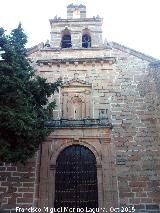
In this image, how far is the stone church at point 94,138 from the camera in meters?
12.7

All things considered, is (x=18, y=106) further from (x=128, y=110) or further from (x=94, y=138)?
(x=128, y=110)

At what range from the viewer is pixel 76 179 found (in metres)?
13.2

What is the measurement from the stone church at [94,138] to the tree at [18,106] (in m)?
2.25

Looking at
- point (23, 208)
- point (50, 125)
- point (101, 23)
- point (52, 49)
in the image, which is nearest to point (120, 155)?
point (50, 125)

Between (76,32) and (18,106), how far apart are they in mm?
7402

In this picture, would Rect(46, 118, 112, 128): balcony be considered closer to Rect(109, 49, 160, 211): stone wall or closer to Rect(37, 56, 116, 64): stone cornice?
Rect(109, 49, 160, 211): stone wall

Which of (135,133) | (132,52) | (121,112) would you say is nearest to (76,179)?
(135,133)

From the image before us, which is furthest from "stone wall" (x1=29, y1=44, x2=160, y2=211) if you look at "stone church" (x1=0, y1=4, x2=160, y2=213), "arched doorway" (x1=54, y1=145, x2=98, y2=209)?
"arched doorway" (x1=54, y1=145, x2=98, y2=209)

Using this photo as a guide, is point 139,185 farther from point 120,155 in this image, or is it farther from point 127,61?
point 127,61

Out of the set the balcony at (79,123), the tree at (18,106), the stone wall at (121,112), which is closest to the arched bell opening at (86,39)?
→ the stone wall at (121,112)

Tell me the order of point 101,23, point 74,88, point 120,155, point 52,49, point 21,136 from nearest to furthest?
point 21,136
point 120,155
point 74,88
point 52,49
point 101,23

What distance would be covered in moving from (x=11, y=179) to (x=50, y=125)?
2.65m

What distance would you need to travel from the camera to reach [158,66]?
50.1ft

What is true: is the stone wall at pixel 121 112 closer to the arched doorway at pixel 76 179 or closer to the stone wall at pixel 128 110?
the stone wall at pixel 128 110
